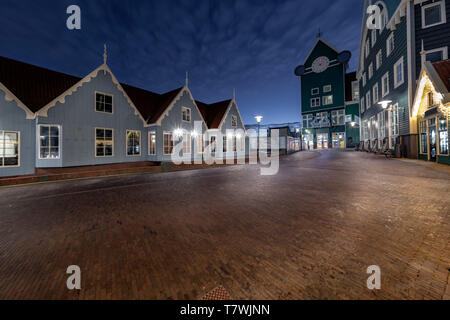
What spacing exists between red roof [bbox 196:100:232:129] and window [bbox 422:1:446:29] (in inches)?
671

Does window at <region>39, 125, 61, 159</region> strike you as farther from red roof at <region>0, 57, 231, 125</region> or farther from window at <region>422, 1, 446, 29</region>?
window at <region>422, 1, 446, 29</region>

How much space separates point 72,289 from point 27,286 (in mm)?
545

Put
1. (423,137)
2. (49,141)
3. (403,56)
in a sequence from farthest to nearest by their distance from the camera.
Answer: (403,56) < (423,137) < (49,141)

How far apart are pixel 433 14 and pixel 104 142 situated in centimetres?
2589

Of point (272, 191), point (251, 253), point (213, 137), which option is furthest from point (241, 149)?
point (251, 253)

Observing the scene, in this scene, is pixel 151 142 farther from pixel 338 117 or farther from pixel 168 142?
pixel 338 117

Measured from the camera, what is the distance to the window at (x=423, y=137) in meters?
12.6

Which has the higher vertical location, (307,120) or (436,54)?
(307,120)

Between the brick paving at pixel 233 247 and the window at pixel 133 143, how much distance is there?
33.1 ft

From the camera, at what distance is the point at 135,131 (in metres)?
15.4

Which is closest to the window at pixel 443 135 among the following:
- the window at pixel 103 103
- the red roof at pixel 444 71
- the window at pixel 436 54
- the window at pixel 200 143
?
the red roof at pixel 444 71

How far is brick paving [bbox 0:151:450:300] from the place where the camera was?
1.96 meters

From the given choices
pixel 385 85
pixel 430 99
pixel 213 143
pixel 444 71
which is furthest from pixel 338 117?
pixel 213 143

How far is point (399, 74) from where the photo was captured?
50.9 feet
